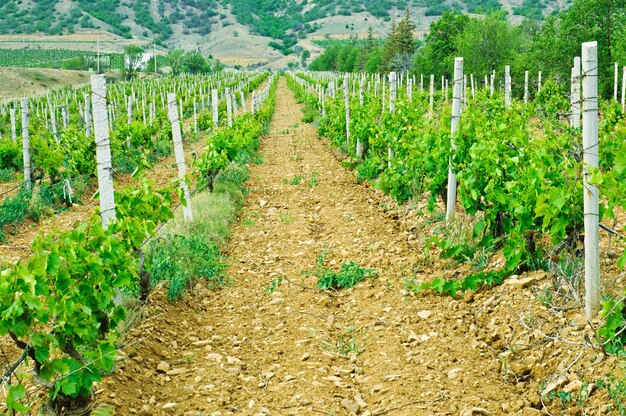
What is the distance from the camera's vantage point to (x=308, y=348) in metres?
4.73

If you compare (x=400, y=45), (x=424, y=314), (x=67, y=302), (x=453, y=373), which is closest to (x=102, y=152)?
(x=67, y=302)

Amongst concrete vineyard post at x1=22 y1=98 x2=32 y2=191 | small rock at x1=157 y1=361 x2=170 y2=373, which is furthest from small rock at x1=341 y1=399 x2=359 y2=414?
concrete vineyard post at x1=22 y1=98 x2=32 y2=191

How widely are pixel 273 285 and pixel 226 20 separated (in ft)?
602

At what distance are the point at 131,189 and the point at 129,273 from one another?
4.45 ft

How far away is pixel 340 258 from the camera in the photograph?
6.80m

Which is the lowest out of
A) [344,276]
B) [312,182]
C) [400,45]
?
[344,276]

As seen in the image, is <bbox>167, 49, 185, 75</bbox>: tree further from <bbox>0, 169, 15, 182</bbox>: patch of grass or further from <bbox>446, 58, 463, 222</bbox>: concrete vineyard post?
<bbox>446, 58, 463, 222</bbox>: concrete vineyard post

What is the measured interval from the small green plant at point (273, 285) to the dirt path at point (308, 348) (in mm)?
47

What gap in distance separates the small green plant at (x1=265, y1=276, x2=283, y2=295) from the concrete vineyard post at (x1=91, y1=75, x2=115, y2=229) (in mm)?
1768

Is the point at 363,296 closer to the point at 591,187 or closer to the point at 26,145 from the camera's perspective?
the point at 591,187

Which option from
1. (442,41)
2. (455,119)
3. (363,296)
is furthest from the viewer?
(442,41)

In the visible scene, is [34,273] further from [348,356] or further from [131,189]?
[348,356]

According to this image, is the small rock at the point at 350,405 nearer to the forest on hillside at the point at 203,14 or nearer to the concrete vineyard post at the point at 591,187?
the concrete vineyard post at the point at 591,187

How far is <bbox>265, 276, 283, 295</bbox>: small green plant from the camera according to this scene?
602cm
